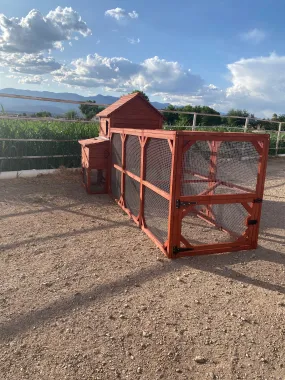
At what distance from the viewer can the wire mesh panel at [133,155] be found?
493cm

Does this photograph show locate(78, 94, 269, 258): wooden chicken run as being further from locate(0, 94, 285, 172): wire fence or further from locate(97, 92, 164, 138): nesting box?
locate(0, 94, 285, 172): wire fence

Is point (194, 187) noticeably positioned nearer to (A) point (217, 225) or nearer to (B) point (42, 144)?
(A) point (217, 225)

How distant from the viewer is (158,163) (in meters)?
4.42

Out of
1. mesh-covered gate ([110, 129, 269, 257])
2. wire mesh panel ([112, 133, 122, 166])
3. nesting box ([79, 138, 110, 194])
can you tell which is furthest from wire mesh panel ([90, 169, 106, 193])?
mesh-covered gate ([110, 129, 269, 257])

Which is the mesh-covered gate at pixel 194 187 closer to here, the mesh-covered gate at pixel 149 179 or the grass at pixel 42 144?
the mesh-covered gate at pixel 149 179

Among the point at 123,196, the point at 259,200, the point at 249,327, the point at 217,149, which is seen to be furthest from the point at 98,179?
the point at 249,327

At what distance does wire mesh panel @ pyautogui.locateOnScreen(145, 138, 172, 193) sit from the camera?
13.3ft

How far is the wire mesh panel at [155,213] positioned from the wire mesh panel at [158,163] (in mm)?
213

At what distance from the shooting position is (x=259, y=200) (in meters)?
4.01

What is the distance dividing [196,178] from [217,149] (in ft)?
2.67

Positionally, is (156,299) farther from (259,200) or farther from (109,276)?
(259,200)

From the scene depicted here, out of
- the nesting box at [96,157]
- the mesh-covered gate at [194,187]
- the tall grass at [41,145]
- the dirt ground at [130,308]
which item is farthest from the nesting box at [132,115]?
the dirt ground at [130,308]

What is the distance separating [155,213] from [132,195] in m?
0.86

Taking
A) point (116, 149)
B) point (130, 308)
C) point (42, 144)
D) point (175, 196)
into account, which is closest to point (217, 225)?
point (175, 196)
